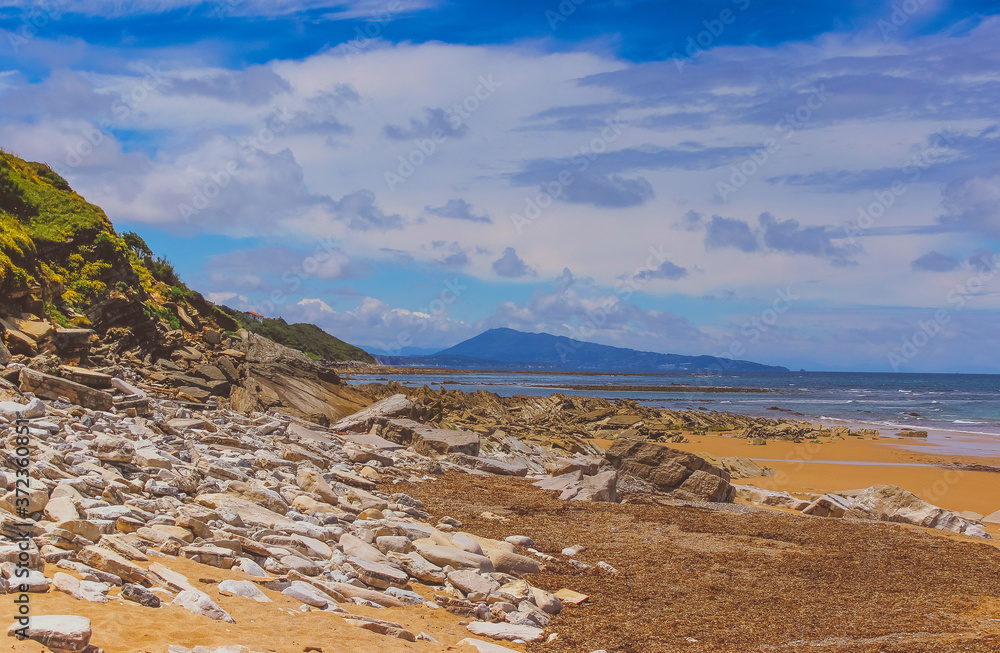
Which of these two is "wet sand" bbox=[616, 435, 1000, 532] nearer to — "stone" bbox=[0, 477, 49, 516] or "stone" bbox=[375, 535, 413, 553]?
"stone" bbox=[375, 535, 413, 553]

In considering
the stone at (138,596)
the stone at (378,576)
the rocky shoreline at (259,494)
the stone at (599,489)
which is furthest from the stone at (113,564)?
the stone at (599,489)

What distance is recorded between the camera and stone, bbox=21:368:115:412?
1012cm

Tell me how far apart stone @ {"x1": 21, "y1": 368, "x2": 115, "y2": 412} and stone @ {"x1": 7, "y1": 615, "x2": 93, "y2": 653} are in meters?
7.37

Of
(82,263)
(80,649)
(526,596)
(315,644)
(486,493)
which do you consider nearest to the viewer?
(80,649)

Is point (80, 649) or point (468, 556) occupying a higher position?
point (80, 649)

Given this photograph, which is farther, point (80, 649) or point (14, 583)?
point (14, 583)

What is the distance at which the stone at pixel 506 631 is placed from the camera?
597 cm

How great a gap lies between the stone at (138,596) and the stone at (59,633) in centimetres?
83

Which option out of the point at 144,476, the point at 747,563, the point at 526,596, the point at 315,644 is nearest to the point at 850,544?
the point at 747,563

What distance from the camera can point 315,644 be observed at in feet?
15.7

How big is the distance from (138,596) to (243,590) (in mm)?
850

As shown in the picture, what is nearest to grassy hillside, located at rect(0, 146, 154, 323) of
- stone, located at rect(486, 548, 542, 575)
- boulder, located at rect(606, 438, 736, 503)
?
stone, located at rect(486, 548, 542, 575)

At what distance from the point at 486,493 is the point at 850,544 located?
592 centimetres

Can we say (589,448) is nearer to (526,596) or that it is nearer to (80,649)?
(526,596)
